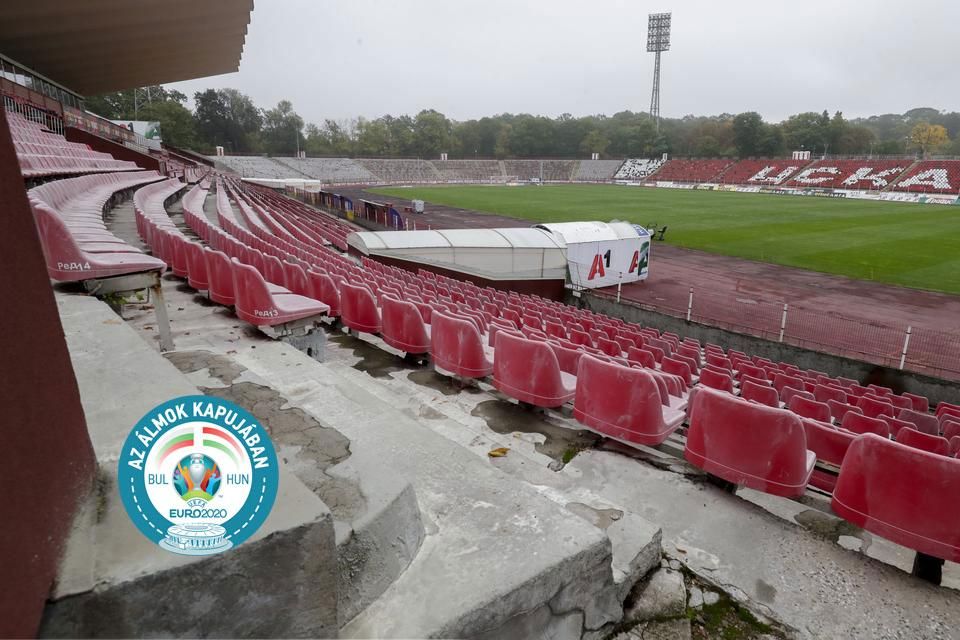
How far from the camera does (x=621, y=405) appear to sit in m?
4.28

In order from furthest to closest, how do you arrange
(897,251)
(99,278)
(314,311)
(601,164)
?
(601,164), (897,251), (314,311), (99,278)

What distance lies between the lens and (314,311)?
5262 mm

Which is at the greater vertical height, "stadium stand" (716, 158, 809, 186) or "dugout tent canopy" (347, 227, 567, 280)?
"stadium stand" (716, 158, 809, 186)

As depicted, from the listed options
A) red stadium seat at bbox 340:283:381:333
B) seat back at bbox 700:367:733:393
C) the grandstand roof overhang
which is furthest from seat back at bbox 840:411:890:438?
the grandstand roof overhang

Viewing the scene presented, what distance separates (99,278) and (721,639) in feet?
16.6

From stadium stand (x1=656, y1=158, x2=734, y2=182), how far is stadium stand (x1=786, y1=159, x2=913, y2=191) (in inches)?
498

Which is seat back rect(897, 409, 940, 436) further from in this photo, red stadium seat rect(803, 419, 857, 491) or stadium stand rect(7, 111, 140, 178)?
stadium stand rect(7, 111, 140, 178)

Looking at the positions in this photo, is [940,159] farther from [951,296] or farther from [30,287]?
[30,287]

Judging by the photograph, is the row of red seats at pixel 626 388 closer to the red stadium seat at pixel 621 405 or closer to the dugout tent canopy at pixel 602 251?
the red stadium seat at pixel 621 405

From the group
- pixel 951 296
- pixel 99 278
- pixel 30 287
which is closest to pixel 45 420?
pixel 30 287

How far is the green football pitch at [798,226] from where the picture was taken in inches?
905

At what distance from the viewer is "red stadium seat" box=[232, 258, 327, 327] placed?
4926 millimetres

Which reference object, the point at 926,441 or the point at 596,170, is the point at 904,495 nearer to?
the point at 926,441

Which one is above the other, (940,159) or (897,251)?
(940,159)
